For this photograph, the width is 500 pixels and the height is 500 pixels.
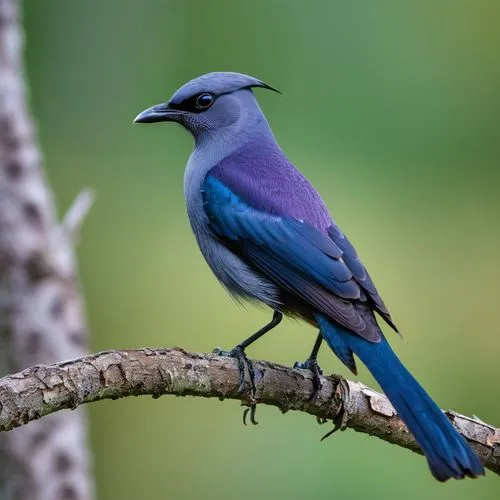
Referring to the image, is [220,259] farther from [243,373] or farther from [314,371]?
[243,373]

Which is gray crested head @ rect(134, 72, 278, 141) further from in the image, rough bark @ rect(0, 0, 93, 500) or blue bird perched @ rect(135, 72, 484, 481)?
rough bark @ rect(0, 0, 93, 500)

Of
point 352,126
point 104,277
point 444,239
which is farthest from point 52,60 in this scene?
point 444,239

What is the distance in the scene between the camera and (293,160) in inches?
325

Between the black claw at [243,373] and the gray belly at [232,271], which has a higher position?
the gray belly at [232,271]

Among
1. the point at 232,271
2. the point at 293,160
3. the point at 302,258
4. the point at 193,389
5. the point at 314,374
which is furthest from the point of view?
the point at 293,160

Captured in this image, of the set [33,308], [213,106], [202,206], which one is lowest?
[202,206]

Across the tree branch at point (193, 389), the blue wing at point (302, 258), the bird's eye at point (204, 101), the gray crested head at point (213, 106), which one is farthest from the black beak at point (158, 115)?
the tree branch at point (193, 389)

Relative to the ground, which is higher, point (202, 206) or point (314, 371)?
point (202, 206)

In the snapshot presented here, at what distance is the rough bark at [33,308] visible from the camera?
5066 mm

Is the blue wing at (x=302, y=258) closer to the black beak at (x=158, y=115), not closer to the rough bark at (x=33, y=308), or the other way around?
the black beak at (x=158, y=115)

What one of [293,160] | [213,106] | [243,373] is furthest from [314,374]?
[293,160]

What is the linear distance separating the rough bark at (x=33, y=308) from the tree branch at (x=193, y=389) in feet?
4.64

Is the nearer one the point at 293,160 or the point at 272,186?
the point at 272,186

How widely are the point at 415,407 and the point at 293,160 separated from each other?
462 centimetres
